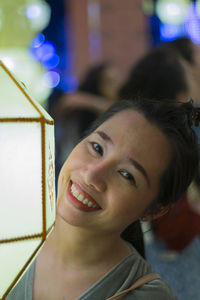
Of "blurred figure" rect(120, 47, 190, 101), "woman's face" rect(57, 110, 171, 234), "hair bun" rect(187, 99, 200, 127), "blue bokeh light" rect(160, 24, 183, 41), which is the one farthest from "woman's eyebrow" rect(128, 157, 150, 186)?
"blue bokeh light" rect(160, 24, 183, 41)

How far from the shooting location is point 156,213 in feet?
2.19

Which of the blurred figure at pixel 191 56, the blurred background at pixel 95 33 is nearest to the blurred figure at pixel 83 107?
the blurred figure at pixel 191 56

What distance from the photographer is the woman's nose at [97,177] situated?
57 cm

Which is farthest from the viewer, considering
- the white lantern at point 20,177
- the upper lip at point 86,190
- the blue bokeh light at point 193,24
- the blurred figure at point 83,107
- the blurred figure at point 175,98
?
the blue bokeh light at point 193,24

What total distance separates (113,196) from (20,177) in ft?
0.50

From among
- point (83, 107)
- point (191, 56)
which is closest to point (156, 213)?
point (191, 56)

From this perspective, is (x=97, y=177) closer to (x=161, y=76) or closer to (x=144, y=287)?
(x=144, y=287)

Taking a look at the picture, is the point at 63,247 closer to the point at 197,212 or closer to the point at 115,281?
the point at 115,281

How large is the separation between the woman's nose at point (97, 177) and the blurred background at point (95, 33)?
322 centimetres

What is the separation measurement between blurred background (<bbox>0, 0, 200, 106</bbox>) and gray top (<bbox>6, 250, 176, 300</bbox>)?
317cm

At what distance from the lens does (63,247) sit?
2.16 ft

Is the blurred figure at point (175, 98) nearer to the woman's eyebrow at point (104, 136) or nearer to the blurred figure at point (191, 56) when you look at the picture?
the blurred figure at point (191, 56)

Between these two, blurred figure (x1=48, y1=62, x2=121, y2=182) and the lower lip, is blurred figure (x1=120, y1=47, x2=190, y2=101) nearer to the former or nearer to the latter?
blurred figure (x1=48, y1=62, x2=121, y2=182)

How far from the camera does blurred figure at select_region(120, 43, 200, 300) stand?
111cm
